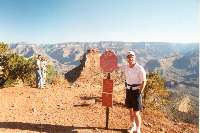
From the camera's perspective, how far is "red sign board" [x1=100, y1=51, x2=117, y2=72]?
8.79m

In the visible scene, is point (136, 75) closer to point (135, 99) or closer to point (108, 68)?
point (135, 99)

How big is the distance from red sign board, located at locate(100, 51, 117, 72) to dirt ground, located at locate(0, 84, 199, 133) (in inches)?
66.8

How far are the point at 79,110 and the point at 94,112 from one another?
0.59m

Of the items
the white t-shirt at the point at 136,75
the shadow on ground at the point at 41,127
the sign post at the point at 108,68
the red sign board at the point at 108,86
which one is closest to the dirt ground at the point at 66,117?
the shadow on ground at the point at 41,127

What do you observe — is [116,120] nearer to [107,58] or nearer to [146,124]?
[146,124]

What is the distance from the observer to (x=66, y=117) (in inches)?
412

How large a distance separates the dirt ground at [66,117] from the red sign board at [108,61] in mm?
1698

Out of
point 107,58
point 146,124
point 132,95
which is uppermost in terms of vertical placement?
point 107,58

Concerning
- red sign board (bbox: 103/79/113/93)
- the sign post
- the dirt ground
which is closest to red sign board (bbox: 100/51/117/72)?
the sign post

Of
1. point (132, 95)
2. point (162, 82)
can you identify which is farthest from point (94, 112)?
point (162, 82)

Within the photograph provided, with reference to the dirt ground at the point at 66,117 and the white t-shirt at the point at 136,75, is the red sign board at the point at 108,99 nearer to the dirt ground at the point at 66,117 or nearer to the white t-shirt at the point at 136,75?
the dirt ground at the point at 66,117

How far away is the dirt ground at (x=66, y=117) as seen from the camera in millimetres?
9273

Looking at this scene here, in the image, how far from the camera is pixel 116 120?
33.0 feet

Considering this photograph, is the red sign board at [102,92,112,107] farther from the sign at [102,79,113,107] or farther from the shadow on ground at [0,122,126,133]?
the shadow on ground at [0,122,126,133]
